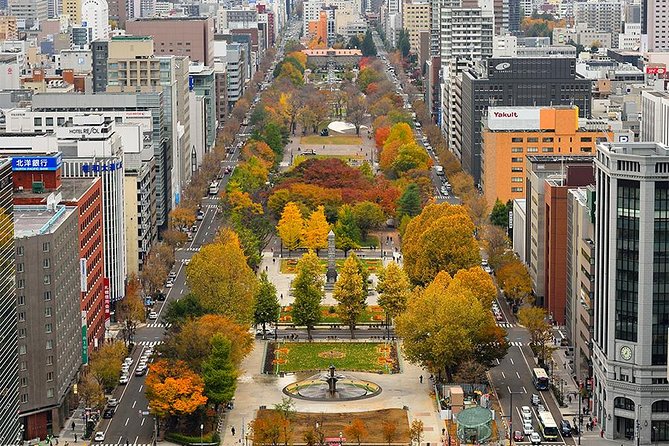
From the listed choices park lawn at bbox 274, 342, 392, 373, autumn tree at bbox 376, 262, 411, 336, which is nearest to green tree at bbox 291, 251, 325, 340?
park lawn at bbox 274, 342, 392, 373

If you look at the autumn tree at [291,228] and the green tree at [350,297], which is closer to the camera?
the green tree at [350,297]

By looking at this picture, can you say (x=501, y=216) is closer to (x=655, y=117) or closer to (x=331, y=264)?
(x=331, y=264)

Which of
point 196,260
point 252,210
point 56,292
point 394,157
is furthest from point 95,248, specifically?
point 394,157

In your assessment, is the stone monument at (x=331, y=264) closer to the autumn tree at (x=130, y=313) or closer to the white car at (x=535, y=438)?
the autumn tree at (x=130, y=313)

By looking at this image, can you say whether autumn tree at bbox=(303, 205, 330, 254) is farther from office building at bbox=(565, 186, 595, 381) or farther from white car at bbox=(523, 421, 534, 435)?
white car at bbox=(523, 421, 534, 435)

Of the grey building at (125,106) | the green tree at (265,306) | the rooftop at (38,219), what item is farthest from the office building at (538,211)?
the rooftop at (38,219)
